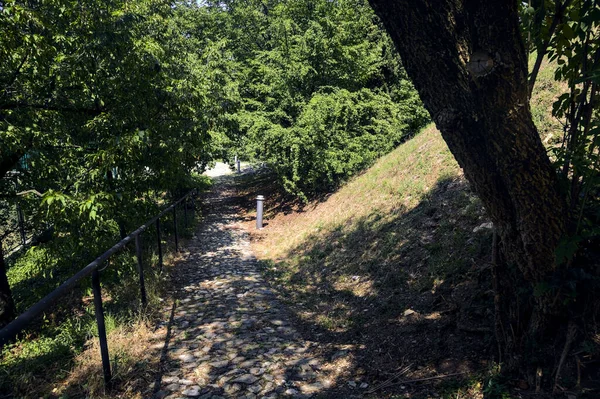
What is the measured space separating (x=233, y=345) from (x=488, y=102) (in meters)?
3.33

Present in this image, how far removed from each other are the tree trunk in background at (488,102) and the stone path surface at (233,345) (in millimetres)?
2097

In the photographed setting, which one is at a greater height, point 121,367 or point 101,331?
point 101,331

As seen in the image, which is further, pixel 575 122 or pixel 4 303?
pixel 4 303

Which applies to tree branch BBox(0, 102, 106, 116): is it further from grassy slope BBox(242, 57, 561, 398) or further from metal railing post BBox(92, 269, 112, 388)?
grassy slope BBox(242, 57, 561, 398)

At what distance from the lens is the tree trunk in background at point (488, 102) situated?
2041 millimetres

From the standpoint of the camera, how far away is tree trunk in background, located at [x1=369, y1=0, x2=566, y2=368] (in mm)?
2041

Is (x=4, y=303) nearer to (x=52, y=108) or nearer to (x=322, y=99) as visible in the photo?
(x=52, y=108)

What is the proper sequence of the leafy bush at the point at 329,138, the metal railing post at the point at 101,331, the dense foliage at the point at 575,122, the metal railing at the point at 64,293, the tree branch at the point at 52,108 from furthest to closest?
the leafy bush at the point at 329,138, the tree branch at the point at 52,108, the metal railing post at the point at 101,331, the dense foliage at the point at 575,122, the metal railing at the point at 64,293

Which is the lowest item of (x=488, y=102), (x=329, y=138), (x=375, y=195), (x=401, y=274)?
(x=401, y=274)

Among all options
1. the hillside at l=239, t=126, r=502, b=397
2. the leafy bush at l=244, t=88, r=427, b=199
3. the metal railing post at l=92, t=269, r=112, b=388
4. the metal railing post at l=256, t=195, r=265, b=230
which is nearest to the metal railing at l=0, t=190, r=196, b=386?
the metal railing post at l=92, t=269, r=112, b=388

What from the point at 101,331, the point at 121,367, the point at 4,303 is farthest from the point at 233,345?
the point at 4,303

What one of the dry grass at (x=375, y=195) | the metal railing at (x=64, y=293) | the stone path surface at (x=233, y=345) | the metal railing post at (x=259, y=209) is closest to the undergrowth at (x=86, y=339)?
the metal railing at (x=64, y=293)

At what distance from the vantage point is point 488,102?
2.09 m

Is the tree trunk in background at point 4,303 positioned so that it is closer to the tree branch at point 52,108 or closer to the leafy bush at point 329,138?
the tree branch at point 52,108
